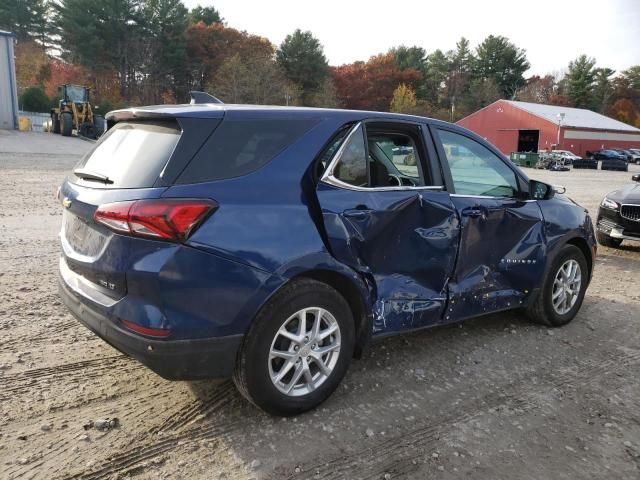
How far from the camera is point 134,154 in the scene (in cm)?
287

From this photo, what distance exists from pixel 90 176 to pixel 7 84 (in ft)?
125

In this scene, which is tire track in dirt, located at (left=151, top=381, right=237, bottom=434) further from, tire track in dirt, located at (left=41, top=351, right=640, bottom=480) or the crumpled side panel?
the crumpled side panel

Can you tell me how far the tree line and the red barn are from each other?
9335mm

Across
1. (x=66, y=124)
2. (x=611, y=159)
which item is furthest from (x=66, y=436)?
(x=611, y=159)

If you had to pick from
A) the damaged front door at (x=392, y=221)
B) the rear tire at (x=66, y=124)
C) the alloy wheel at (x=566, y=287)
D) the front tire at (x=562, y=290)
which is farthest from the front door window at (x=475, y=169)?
the rear tire at (x=66, y=124)

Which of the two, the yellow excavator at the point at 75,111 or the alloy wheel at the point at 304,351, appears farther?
the yellow excavator at the point at 75,111

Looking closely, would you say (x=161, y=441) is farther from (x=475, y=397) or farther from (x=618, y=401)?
(x=618, y=401)

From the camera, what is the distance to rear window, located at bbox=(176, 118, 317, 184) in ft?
8.75

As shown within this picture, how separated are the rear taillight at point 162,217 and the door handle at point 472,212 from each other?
195 centimetres

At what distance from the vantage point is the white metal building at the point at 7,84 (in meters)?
33.8

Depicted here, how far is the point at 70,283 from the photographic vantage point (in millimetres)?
3041

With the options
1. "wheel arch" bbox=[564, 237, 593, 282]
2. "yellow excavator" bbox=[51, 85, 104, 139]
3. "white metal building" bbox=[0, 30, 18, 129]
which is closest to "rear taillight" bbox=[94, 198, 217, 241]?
"wheel arch" bbox=[564, 237, 593, 282]

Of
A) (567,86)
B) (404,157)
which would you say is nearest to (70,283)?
(404,157)

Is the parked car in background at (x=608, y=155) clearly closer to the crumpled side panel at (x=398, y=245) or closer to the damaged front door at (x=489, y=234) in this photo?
the damaged front door at (x=489, y=234)
